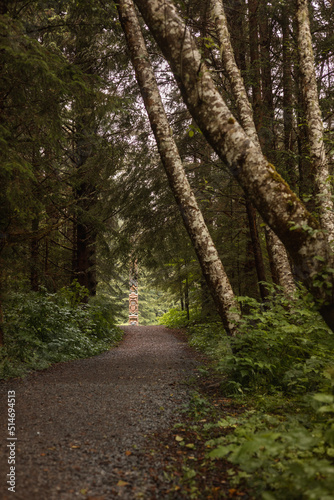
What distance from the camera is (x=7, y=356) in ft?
18.3

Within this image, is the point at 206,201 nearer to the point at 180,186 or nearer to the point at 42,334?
the point at 180,186

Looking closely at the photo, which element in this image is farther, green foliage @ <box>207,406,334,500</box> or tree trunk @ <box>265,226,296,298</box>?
tree trunk @ <box>265,226,296,298</box>

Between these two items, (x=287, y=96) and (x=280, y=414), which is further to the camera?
(x=287, y=96)

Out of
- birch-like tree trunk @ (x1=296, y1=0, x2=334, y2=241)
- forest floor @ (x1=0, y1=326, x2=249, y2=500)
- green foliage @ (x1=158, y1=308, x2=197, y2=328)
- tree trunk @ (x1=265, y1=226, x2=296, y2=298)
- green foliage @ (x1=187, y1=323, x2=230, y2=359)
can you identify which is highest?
birch-like tree trunk @ (x1=296, y1=0, x2=334, y2=241)

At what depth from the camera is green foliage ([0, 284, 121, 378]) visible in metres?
5.78

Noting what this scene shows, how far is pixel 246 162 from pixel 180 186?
2.19 m

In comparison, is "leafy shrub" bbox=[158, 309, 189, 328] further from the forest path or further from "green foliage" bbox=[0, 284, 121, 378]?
the forest path

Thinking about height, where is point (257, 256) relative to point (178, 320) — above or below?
above

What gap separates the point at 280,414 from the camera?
332cm

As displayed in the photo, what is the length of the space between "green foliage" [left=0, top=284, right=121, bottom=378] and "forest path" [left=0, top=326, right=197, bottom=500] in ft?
1.71

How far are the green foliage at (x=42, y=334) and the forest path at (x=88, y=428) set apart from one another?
1.71 feet

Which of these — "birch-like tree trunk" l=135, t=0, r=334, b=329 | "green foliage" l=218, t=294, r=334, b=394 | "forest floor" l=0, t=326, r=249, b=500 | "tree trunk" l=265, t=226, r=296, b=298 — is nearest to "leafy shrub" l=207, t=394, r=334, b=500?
"forest floor" l=0, t=326, r=249, b=500

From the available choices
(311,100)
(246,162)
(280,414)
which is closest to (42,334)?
(280,414)

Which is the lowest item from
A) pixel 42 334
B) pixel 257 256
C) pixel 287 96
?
pixel 42 334
